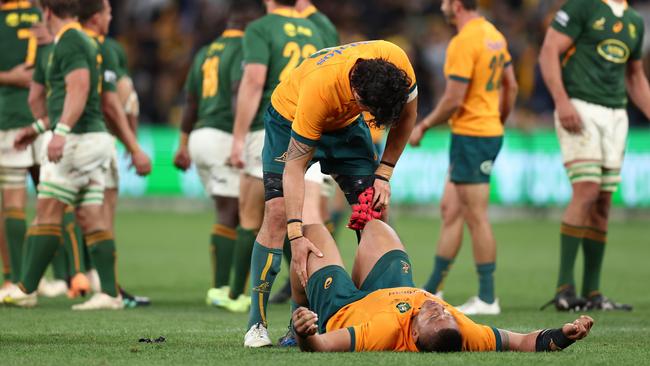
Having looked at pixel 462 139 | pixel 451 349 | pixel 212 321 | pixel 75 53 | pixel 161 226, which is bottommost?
pixel 161 226

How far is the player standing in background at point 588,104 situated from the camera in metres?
9.37

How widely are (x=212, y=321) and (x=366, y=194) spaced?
6.51 ft

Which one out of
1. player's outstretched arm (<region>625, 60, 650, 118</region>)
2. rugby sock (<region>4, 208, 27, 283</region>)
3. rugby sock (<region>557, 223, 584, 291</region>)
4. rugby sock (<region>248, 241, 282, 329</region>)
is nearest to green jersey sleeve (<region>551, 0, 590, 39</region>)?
player's outstretched arm (<region>625, 60, 650, 118</region>)

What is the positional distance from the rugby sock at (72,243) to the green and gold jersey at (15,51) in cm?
96

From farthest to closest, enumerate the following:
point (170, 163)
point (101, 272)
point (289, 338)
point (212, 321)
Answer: point (170, 163) → point (101, 272) → point (212, 321) → point (289, 338)

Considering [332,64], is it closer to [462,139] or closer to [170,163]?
[462,139]

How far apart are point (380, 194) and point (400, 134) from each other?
1.18 feet

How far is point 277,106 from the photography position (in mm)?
6762

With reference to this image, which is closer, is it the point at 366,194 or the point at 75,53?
the point at 366,194

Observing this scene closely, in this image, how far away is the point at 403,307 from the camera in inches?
236

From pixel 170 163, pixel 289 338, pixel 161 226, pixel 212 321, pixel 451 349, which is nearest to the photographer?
pixel 451 349

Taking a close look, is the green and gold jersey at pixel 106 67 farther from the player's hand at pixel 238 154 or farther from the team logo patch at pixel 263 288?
the team logo patch at pixel 263 288

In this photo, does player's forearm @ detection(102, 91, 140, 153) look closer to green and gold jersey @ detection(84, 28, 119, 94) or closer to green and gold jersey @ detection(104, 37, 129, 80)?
green and gold jersey @ detection(84, 28, 119, 94)

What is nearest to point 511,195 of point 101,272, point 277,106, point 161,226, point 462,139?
point 161,226
